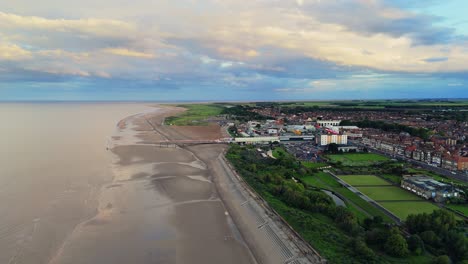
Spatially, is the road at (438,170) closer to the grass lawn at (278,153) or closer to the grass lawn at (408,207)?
the grass lawn at (408,207)

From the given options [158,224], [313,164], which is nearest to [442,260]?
[158,224]

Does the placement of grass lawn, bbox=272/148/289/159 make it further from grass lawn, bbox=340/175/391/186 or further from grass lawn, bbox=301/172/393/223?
grass lawn, bbox=340/175/391/186

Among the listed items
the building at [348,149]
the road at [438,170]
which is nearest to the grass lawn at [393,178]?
the road at [438,170]

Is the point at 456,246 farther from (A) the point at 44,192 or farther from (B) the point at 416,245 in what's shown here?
(A) the point at 44,192

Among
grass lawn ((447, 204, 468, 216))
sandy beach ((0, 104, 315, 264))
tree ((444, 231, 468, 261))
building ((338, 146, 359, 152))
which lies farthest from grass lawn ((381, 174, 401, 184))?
sandy beach ((0, 104, 315, 264))

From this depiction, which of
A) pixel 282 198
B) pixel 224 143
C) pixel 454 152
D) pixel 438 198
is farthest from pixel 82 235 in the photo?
pixel 454 152

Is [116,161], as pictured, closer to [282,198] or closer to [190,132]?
[282,198]
